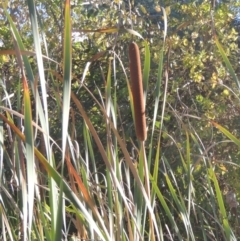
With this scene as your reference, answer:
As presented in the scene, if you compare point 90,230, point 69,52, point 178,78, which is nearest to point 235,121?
point 178,78

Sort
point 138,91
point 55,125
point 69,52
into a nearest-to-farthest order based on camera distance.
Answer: point 69,52 → point 138,91 → point 55,125

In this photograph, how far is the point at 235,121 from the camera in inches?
130

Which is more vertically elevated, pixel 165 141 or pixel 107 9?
pixel 107 9

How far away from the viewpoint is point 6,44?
10.7ft

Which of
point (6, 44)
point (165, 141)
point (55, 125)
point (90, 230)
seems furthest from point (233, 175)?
point (90, 230)

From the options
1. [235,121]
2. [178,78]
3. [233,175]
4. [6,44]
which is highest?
[6,44]

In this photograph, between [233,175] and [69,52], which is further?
[233,175]

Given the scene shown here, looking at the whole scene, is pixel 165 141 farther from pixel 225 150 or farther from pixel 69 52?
pixel 69 52

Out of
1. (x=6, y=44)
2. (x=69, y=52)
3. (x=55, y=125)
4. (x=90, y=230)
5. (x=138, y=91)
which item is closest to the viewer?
(x=69, y=52)

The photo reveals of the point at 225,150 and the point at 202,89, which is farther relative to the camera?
the point at 202,89

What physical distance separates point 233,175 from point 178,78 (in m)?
0.64

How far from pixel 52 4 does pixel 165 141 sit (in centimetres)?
97

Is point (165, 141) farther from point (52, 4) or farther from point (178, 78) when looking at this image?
point (52, 4)

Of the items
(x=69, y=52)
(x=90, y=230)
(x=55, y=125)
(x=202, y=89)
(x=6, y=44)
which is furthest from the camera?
(x=202, y=89)
